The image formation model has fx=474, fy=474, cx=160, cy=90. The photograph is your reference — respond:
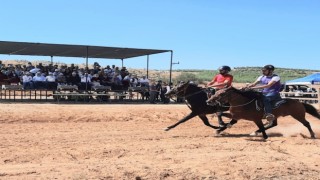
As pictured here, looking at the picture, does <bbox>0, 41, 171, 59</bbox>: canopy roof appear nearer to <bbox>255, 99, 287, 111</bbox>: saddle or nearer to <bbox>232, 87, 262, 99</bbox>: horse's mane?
<bbox>232, 87, 262, 99</bbox>: horse's mane

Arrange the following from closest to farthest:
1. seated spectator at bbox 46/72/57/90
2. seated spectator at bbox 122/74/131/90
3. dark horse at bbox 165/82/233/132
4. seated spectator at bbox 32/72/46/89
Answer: dark horse at bbox 165/82/233/132, seated spectator at bbox 32/72/46/89, seated spectator at bbox 46/72/57/90, seated spectator at bbox 122/74/131/90

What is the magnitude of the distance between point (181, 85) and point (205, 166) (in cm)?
572

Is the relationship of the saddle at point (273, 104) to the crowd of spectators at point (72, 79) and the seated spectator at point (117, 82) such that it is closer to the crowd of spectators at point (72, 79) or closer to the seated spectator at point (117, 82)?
the crowd of spectators at point (72, 79)

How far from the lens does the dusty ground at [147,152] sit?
28.7 ft

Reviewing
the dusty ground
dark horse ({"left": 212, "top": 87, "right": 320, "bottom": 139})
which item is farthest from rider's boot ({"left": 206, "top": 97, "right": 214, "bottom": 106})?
the dusty ground

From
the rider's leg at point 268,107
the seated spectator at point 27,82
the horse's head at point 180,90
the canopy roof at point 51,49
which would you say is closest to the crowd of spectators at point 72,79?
the seated spectator at point 27,82

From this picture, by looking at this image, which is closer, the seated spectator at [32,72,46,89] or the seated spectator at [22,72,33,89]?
the seated spectator at [22,72,33,89]

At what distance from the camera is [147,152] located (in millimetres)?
10727

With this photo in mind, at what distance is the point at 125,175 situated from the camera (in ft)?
27.8

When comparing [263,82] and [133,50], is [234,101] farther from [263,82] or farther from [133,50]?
[133,50]

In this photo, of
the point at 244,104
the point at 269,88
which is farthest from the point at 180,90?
the point at 269,88

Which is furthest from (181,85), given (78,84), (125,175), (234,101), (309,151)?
(78,84)

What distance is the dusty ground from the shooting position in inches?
345

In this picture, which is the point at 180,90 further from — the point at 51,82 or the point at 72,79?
the point at 72,79
